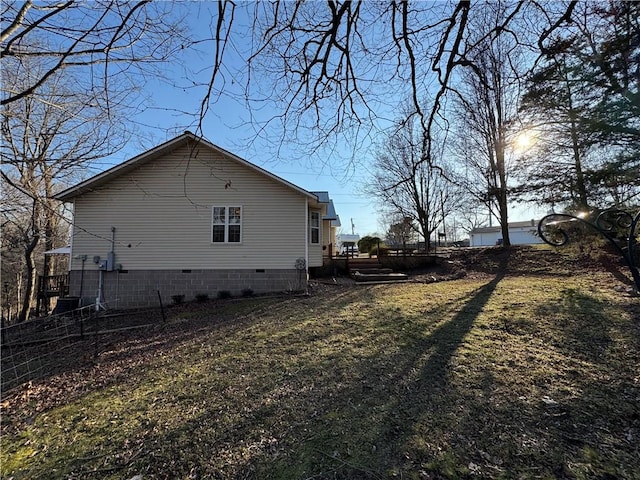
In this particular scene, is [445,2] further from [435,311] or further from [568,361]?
[435,311]

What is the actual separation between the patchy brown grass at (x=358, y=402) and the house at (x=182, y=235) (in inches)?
174

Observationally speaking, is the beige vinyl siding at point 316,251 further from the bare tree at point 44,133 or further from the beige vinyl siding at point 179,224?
the bare tree at point 44,133

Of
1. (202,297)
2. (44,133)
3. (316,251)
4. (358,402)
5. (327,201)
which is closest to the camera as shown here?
(358,402)

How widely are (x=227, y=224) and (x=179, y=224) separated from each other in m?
1.69

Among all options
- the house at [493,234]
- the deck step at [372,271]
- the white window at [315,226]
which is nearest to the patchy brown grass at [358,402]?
the white window at [315,226]

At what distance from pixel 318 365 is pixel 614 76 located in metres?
6.74

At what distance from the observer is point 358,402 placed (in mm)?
3242

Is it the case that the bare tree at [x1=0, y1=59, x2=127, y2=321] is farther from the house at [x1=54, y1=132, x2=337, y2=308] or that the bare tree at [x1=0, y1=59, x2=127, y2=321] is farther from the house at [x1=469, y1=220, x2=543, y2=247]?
the house at [x1=469, y1=220, x2=543, y2=247]

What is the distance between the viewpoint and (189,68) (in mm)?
2873

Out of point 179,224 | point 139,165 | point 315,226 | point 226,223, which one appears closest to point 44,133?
point 139,165

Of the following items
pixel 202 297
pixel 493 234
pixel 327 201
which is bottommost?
pixel 202 297

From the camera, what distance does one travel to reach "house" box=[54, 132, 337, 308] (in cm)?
1075

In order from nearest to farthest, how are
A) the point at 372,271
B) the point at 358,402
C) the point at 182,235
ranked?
the point at 358,402 → the point at 182,235 → the point at 372,271

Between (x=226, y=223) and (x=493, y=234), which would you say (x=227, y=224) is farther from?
(x=493, y=234)
